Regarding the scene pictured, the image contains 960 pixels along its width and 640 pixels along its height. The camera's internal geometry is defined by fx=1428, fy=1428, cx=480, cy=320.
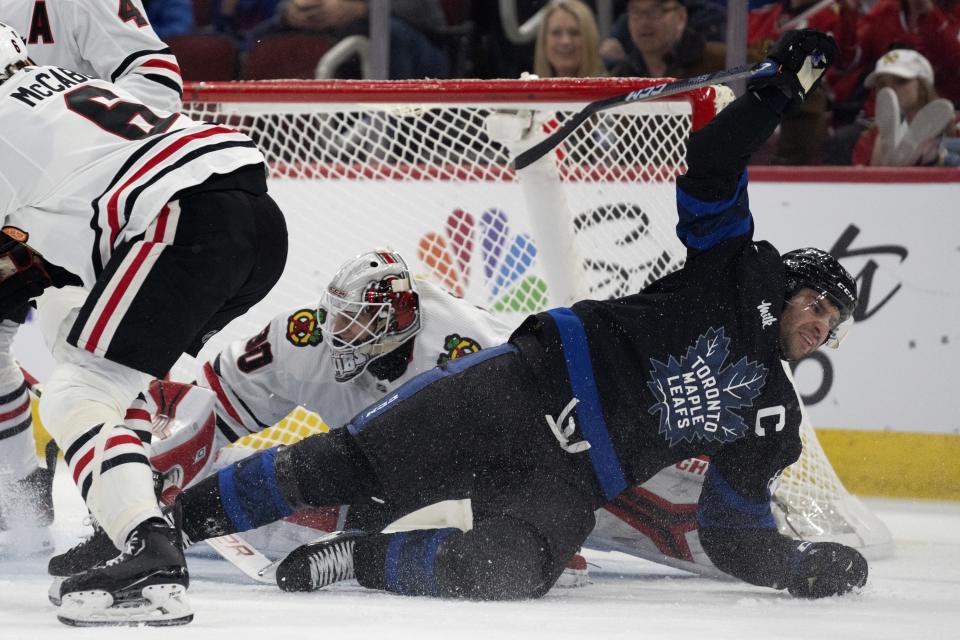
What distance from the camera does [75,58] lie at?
2.90 meters

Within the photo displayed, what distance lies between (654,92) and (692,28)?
196 cm

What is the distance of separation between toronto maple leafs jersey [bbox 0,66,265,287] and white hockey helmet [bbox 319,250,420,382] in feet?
1.76

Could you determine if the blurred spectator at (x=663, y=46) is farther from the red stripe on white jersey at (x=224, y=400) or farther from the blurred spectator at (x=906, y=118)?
the red stripe on white jersey at (x=224, y=400)

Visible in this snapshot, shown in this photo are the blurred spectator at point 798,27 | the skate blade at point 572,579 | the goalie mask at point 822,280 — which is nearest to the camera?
the goalie mask at point 822,280

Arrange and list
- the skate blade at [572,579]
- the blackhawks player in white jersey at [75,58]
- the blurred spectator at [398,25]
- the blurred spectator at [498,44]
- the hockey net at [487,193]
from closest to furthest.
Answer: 1. the skate blade at [572,579]
2. the blackhawks player in white jersey at [75,58]
3. the hockey net at [487,193]
4. the blurred spectator at [398,25]
5. the blurred spectator at [498,44]

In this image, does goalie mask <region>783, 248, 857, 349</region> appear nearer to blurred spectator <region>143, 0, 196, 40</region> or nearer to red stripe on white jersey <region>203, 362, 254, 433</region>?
red stripe on white jersey <region>203, 362, 254, 433</region>

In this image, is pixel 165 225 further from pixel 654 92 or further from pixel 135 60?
pixel 654 92

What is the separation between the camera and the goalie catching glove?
7.51 feet

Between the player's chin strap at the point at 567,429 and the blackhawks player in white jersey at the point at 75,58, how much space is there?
3.41ft

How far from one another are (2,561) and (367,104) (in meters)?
1.31

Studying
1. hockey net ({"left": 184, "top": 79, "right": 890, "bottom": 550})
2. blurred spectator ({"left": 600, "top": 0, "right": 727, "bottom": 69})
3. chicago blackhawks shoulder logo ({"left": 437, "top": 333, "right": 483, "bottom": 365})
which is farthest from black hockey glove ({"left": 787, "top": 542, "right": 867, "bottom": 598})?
blurred spectator ({"left": 600, "top": 0, "right": 727, "bottom": 69})

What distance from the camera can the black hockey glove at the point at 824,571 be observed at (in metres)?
2.52

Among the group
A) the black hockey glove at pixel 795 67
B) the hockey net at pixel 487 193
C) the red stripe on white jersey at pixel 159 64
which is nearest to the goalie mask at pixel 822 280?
the black hockey glove at pixel 795 67

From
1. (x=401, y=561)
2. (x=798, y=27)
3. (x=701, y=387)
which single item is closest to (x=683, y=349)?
(x=701, y=387)
